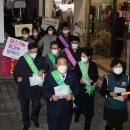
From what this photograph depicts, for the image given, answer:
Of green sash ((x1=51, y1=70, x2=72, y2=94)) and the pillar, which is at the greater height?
the pillar

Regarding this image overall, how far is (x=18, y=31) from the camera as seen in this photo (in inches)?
539

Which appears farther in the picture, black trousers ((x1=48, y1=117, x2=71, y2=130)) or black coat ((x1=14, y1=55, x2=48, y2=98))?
black coat ((x1=14, y1=55, x2=48, y2=98))

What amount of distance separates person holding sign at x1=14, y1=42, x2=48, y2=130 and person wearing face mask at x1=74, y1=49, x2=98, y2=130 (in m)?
0.73

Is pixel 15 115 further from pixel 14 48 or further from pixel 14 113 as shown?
pixel 14 48

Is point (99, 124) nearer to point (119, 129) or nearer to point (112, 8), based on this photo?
point (119, 129)

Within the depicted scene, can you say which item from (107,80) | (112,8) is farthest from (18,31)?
(107,80)

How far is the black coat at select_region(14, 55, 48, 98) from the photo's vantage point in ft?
25.2

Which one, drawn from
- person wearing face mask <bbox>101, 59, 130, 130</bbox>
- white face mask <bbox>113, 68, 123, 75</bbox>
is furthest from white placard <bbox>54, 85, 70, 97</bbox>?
white face mask <bbox>113, 68, 123, 75</bbox>

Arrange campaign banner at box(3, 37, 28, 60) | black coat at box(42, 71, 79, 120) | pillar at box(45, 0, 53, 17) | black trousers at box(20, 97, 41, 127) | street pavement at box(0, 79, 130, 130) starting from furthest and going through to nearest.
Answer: pillar at box(45, 0, 53, 17)
campaign banner at box(3, 37, 28, 60)
street pavement at box(0, 79, 130, 130)
black trousers at box(20, 97, 41, 127)
black coat at box(42, 71, 79, 120)

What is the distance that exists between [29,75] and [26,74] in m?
0.06

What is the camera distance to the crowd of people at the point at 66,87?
20.5 feet

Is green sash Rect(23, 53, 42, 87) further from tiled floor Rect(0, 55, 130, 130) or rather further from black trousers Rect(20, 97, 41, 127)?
tiled floor Rect(0, 55, 130, 130)

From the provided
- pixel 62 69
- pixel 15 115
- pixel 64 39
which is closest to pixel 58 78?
pixel 62 69

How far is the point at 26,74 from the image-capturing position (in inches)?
303
